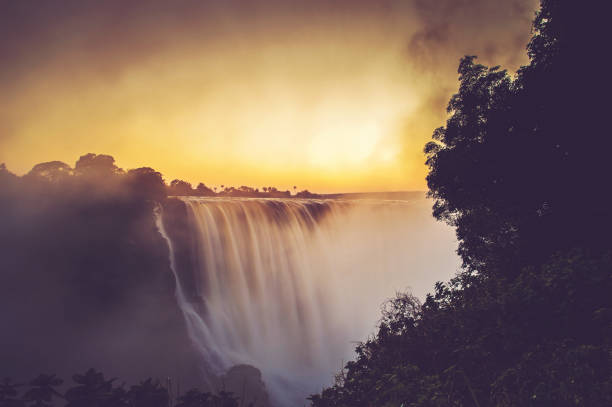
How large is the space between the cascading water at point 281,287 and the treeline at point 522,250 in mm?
20181

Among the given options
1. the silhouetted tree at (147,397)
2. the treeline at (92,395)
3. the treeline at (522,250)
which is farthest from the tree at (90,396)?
the treeline at (522,250)

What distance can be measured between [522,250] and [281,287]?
31.0 meters

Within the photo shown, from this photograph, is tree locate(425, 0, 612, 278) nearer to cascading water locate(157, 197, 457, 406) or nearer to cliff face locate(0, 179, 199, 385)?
cliff face locate(0, 179, 199, 385)

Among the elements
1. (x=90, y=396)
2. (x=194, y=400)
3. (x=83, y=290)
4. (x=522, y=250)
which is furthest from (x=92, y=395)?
(x=83, y=290)

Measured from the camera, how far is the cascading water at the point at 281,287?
93.5ft

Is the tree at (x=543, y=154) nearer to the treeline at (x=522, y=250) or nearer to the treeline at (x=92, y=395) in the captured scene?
the treeline at (x=522, y=250)

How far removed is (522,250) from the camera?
418 inches

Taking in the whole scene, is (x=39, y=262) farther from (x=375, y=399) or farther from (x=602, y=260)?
(x=602, y=260)

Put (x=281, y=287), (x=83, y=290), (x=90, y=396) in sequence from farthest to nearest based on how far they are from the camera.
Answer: (x=281, y=287)
(x=83, y=290)
(x=90, y=396)

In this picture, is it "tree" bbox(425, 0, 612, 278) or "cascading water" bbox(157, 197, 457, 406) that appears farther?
"cascading water" bbox(157, 197, 457, 406)

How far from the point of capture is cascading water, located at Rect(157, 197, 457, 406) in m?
28.5

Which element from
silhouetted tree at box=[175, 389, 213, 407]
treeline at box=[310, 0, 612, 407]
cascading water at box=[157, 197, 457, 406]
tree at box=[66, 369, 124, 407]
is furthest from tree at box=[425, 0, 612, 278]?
cascading water at box=[157, 197, 457, 406]

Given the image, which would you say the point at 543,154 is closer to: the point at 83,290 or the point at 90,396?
the point at 90,396

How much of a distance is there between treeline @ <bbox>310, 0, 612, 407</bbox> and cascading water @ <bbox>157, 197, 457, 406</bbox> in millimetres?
20181
